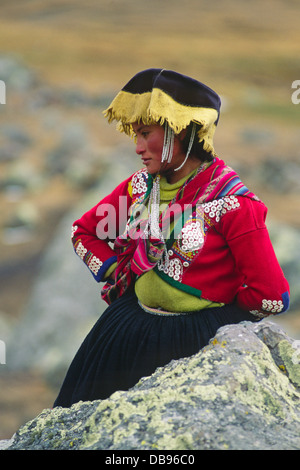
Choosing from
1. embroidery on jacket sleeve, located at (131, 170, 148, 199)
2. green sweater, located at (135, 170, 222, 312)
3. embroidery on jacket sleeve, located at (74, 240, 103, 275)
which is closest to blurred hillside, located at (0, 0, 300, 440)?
embroidery on jacket sleeve, located at (74, 240, 103, 275)

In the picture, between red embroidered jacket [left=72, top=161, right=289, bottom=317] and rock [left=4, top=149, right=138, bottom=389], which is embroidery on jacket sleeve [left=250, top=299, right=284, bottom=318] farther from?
rock [left=4, top=149, right=138, bottom=389]

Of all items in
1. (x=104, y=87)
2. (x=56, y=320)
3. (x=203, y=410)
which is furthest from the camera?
(x=104, y=87)

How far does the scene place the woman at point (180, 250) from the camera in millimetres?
2006

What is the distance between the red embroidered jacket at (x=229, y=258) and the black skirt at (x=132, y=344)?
2.8 inches

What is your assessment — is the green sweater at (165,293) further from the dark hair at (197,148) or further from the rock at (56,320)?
the rock at (56,320)

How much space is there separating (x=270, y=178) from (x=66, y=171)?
248 centimetres

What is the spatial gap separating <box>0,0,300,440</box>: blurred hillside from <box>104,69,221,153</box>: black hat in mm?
5119

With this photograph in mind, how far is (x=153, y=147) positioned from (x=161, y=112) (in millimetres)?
132

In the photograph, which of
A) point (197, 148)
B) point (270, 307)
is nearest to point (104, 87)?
point (197, 148)

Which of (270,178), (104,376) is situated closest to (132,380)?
(104,376)

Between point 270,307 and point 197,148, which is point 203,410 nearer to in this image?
point 270,307

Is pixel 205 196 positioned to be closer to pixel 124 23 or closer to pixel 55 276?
pixel 55 276

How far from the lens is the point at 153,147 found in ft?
6.79

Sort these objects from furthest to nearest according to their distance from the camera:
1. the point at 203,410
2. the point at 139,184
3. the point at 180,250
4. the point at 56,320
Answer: the point at 56,320 < the point at 139,184 < the point at 180,250 < the point at 203,410
